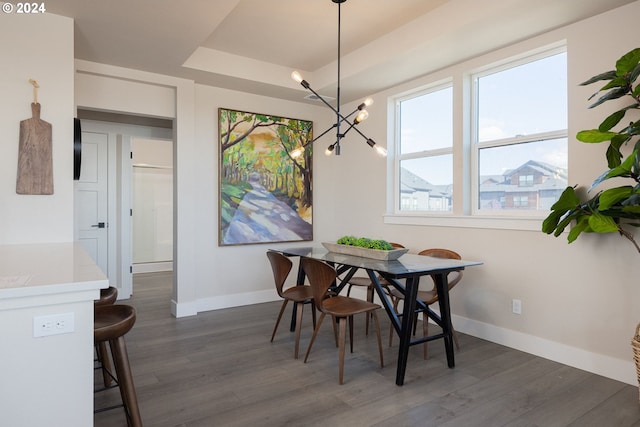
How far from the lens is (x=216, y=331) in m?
3.82

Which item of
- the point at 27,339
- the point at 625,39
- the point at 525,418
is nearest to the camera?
the point at 27,339

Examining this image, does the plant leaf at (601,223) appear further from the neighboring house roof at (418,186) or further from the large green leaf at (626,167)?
the neighboring house roof at (418,186)

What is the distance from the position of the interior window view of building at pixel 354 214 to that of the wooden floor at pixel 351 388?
0.02 m

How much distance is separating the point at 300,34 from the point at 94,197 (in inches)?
134

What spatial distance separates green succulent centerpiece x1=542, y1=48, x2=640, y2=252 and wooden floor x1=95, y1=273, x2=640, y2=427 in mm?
1036

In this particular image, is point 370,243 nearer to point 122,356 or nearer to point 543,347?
point 543,347

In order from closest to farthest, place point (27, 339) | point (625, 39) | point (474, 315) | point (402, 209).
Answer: point (27, 339) → point (625, 39) → point (474, 315) → point (402, 209)

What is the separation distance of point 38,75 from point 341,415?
122 inches

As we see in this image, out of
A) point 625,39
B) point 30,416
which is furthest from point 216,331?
point 625,39

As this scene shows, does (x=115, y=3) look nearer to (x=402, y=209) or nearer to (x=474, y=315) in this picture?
(x=402, y=209)

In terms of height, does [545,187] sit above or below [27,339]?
above

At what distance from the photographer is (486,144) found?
372 centimetres

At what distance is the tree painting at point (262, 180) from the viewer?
15.4ft

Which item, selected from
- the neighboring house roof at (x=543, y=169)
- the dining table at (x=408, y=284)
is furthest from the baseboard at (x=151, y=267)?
the neighboring house roof at (x=543, y=169)
